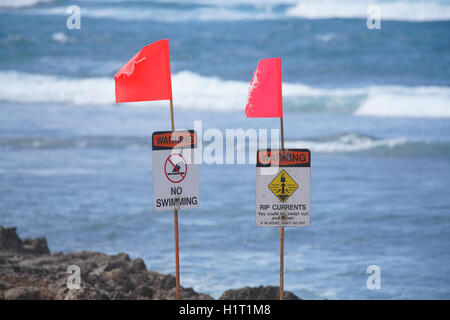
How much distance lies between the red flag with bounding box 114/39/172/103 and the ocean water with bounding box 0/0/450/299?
9.66ft

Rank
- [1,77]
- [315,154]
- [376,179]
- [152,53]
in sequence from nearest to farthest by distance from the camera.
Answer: [152,53] < [376,179] < [315,154] < [1,77]

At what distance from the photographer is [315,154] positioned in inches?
462

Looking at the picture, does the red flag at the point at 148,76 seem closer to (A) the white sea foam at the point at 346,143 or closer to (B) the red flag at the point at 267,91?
(B) the red flag at the point at 267,91

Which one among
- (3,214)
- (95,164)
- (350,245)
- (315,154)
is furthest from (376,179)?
(3,214)

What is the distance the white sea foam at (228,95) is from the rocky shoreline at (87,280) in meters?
9.14

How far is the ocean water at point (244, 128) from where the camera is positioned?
7.21m

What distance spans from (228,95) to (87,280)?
36.9 feet

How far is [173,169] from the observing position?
12.4 feet

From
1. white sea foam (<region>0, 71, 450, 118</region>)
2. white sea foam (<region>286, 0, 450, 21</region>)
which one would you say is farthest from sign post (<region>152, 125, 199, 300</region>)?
white sea foam (<region>286, 0, 450, 21</region>)

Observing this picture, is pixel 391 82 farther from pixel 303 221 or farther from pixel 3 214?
pixel 303 221

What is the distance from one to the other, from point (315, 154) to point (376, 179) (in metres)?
1.73
